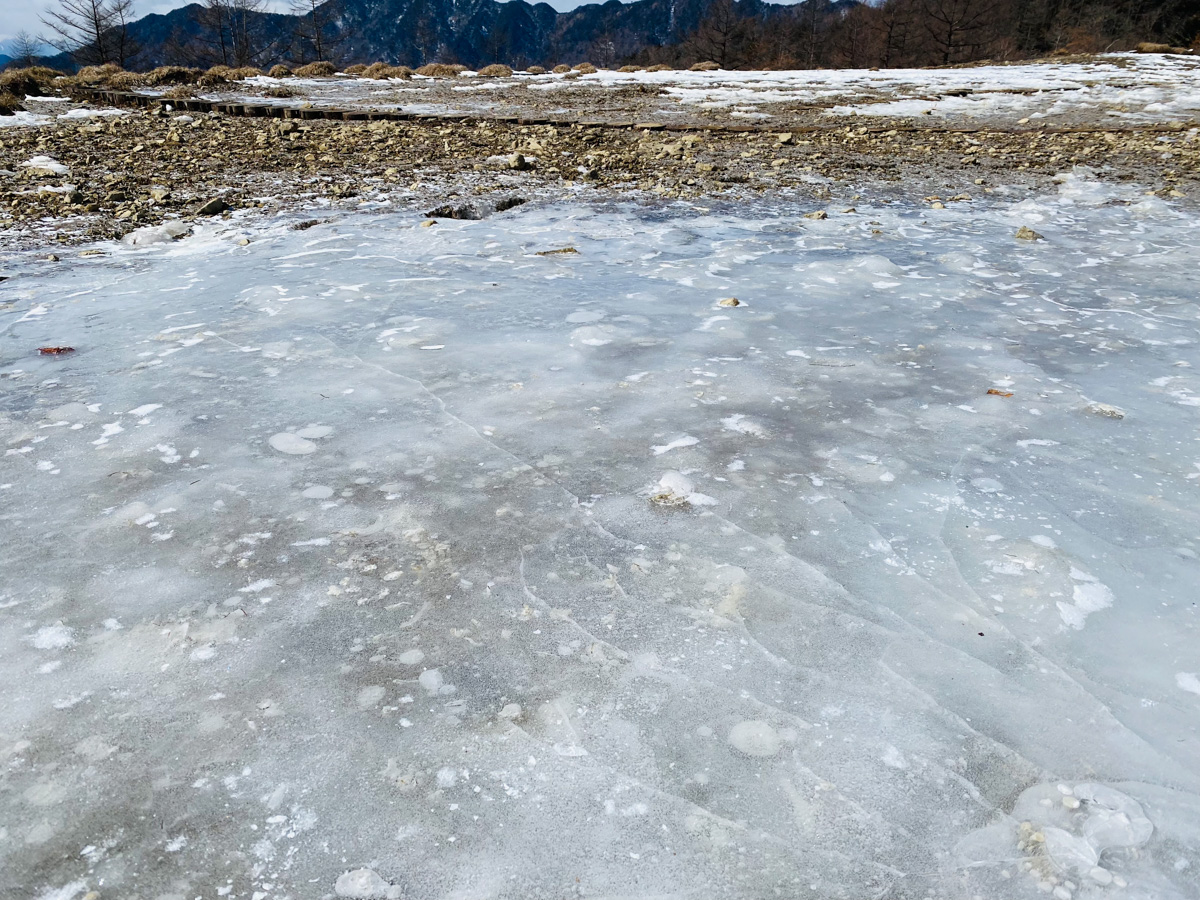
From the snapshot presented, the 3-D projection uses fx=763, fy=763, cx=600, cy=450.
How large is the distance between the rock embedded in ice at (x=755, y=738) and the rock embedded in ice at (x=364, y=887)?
63 centimetres

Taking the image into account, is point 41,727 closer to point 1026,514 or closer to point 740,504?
point 740,504

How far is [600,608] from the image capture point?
1767mm

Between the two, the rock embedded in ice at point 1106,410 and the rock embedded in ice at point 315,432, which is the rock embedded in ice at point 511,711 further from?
the rock embedded in ice at point 1106,410

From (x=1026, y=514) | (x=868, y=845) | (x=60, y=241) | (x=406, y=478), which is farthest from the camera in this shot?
(x=60, y=241)

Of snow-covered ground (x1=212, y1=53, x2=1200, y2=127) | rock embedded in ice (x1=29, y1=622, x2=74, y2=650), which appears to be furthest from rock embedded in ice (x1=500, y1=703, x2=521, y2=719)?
snow-covered ground (x1=212, y1=53, x2=1200, y2=127)

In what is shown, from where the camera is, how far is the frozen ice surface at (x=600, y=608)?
124 centimetres

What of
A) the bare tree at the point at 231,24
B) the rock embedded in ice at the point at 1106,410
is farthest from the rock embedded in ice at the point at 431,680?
the bare tree at the point at 231,24

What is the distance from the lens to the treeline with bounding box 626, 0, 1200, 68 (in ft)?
124

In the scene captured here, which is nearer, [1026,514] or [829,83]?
[1026,514]

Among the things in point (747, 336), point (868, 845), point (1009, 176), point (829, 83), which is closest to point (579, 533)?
point (868, 845)

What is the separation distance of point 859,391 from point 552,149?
700 centimetres

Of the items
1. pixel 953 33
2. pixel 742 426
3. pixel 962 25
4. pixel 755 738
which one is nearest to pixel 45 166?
pixel 742 426

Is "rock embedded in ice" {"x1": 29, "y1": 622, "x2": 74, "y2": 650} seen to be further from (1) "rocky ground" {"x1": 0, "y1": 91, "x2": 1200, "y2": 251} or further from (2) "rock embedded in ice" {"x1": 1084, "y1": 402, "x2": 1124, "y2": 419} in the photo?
(1) "rocky ground" {"x1": 0, "y1": 91, "x2": 1200, "y2": 251}

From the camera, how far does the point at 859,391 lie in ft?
9.52
